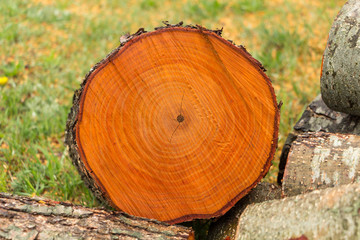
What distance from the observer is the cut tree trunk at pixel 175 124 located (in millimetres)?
1771

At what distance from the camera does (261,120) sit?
6.24ft

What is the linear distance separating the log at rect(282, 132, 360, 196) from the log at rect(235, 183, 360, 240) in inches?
12.0

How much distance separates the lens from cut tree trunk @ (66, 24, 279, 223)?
1.77 m

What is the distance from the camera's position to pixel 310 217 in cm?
134

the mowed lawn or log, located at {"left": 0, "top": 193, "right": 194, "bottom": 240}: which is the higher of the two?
the mowed lawn

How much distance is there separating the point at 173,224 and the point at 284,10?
10.8 ft

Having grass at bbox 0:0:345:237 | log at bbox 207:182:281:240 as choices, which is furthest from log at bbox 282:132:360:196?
grass at bbox 0:0:345:237

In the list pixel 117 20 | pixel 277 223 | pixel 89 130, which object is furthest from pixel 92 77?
pixel 117 20

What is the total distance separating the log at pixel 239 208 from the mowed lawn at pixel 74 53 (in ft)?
1.88

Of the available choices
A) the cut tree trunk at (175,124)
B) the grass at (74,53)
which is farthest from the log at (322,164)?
the grass at (74,53)

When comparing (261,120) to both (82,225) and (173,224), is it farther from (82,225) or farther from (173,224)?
A: (82,225)

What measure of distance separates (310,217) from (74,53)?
10.4 ft

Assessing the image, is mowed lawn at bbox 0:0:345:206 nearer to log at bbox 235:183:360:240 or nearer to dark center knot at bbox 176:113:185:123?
dark center knot at bbox 176:113:185:123

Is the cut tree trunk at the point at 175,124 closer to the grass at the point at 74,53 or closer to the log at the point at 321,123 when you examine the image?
the log at the point at 321,123
